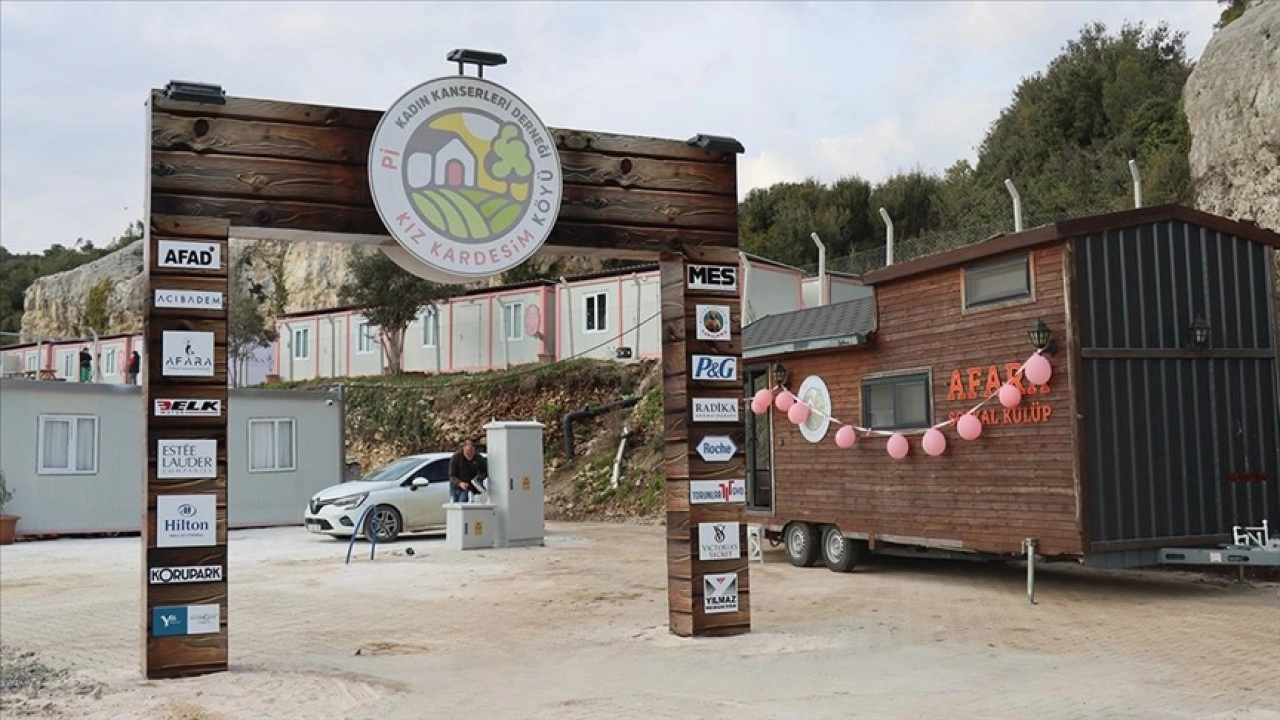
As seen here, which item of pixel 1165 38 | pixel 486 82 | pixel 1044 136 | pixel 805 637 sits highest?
pixel 1165 38

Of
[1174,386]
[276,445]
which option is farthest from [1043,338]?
[276,445]

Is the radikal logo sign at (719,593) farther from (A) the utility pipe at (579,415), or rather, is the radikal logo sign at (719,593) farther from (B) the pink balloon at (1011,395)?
(A) the utility pipe at (579,415)

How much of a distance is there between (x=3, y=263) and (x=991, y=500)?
314ft

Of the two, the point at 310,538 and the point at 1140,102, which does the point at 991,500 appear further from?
the point at 1140,102

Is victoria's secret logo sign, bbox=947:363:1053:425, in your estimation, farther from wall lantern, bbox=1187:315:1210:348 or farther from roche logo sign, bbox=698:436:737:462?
roche logo sign, bbox=698:436:737:462

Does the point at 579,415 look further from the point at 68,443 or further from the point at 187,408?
Answer: the point at 187,408

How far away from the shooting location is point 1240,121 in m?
20.8

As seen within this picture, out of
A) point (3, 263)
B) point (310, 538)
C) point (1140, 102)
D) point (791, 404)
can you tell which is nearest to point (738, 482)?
point (791, 404)

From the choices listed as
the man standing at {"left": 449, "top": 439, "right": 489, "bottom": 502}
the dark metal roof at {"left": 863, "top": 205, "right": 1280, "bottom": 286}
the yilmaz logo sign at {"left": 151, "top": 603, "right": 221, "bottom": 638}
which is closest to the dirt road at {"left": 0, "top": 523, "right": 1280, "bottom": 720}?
the yilmaz logo sign at {"left": 151, "top": 603, "right": 221, "bottom": 638}

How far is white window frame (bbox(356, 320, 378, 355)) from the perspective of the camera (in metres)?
40.8

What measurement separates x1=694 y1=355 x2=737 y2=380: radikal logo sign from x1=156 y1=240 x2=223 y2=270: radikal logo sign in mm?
3862

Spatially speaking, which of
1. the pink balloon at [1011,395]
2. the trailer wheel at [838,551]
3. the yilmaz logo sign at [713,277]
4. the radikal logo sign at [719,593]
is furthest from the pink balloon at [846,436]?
the radikal logo sign at [719,593]

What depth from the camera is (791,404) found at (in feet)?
49.2

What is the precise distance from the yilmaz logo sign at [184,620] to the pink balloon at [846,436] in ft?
26.7
